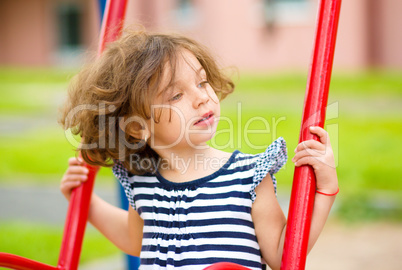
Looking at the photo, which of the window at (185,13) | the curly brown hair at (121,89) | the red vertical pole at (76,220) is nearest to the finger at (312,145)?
the curly brown hair at (121,89)

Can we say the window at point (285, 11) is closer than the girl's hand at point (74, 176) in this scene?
No

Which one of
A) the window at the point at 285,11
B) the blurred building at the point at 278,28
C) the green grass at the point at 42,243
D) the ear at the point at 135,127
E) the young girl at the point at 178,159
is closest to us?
the young girl at the point at 178,159

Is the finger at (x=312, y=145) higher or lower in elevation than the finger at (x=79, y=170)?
higher

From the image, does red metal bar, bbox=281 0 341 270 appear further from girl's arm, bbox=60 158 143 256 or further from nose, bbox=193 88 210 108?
girl's arm, bbox=60 158 143 256

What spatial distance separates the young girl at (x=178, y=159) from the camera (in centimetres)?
126

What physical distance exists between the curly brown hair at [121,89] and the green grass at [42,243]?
1458 millimetres

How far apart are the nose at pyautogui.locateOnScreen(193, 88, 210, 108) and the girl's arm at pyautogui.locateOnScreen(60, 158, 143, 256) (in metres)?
0.37

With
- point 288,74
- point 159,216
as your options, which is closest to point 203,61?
point 159,216

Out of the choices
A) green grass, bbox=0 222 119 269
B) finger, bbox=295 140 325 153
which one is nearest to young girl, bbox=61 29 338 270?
finger, bbox=295 140 325 153

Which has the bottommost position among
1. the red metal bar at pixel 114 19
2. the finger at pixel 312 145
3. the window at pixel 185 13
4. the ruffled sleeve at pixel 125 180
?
the ruffled sleeve at pixel 125 180

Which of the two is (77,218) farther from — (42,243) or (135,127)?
(42,243)

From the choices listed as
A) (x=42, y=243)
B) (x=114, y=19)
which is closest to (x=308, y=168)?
(x=114, y=19)

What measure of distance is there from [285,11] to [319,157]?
10.0m

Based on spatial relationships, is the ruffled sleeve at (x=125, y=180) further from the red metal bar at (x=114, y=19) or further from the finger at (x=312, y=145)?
the finger at (x=312, y=145)
